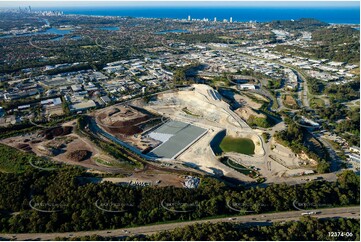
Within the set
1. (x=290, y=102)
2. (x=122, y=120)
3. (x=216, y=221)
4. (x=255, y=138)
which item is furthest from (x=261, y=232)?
(x=290, y=102)

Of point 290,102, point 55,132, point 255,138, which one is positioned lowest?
point 255,138

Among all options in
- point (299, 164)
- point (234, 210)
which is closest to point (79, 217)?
point (234, 210)

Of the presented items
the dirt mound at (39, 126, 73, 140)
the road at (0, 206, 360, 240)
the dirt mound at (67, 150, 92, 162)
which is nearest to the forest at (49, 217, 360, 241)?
the road at (0, 206, 360, 240)

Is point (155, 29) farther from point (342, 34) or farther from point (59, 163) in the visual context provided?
point (59, 163)

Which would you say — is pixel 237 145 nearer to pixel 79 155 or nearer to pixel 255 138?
pixel 255 138

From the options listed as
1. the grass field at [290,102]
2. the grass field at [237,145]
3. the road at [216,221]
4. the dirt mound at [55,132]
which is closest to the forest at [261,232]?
the road at [216,221]

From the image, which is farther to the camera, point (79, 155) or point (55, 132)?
Result: point (55, 132)

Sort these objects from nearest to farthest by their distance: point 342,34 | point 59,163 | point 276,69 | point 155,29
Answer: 1. point 59,163
2. point 276,69
3. point 342,34
4. point 155,29
